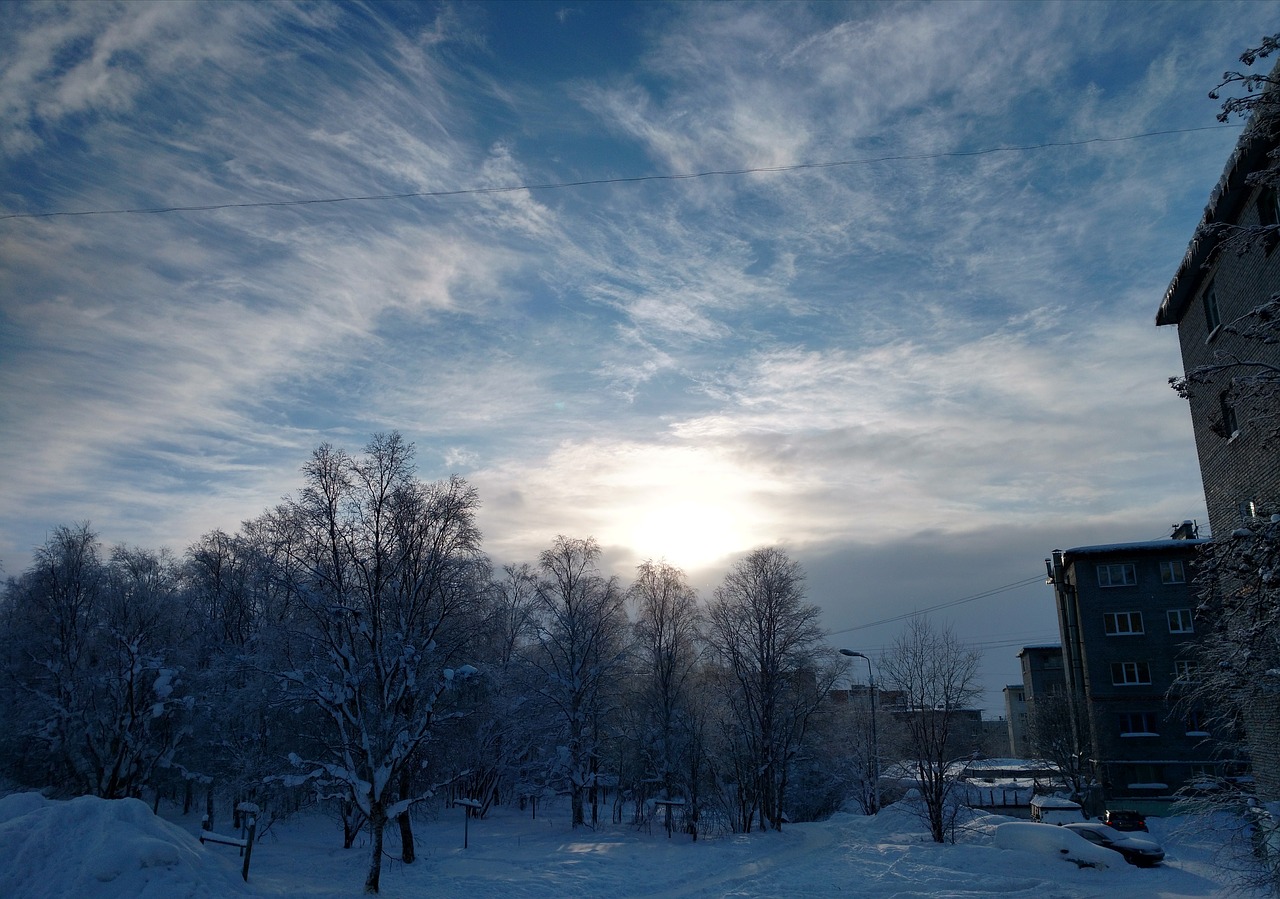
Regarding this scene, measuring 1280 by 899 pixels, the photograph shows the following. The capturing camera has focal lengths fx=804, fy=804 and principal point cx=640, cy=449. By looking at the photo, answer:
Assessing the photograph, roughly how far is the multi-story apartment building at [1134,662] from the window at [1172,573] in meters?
0.05

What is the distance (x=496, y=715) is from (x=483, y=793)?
33.0 feet

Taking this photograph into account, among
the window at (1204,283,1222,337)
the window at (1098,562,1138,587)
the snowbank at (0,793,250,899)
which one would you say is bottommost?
the snowbank at (0,793,250,899)

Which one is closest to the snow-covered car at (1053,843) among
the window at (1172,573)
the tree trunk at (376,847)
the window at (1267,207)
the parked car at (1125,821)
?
the parked car at (1125,821)

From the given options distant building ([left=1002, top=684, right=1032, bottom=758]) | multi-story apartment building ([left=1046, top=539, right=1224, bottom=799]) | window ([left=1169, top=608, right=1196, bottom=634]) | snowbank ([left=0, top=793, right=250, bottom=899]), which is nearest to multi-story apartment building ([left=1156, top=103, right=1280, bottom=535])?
snowbank ([left=0, top=793, right=250, bottom=899])

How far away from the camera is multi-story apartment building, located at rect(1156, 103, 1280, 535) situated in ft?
56.1

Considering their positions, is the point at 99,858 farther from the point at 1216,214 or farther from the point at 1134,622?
the point at 1134,622

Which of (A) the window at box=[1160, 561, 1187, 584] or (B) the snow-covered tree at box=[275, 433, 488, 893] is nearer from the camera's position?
(B) the snow-covered tree at box=[275, 433, 488, 893]

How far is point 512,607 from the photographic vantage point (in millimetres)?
59938

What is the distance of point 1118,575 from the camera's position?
49.7 m

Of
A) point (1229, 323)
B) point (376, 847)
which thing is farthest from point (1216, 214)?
point (376, 847)

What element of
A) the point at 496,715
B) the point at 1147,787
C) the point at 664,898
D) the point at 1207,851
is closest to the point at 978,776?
the point at 1147,787

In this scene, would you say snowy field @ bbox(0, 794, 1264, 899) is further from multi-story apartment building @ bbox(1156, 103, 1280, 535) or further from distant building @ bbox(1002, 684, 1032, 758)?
distant building @ bbox(1002, 684, 1032, 758)

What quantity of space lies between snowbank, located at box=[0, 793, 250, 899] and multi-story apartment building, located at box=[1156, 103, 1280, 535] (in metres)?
23.8

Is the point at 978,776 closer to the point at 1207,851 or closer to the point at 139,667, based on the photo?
the point at 1207,851
